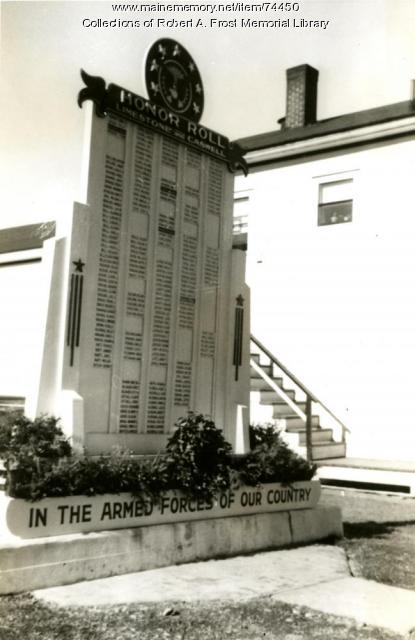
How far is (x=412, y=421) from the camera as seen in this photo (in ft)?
46.3

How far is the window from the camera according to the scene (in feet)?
52.4

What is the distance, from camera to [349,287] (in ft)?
50.8

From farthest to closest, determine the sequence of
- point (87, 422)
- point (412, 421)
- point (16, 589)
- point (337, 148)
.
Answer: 1. point (337, 148)
2. point (412, 421)
3. point (87, 422)
4. point (16, 589)

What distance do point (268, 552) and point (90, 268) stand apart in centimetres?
324

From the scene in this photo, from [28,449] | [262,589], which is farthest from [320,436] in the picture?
[28,449]

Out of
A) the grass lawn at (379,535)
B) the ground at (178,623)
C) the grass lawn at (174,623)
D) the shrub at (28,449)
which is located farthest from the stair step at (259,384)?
the grass lawn at (174,623)

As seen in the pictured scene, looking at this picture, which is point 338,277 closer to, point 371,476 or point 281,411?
point 281,411

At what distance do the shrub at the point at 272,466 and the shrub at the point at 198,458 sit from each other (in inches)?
13.9

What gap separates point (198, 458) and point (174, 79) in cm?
406

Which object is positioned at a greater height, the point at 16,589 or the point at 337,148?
the point at 337,148

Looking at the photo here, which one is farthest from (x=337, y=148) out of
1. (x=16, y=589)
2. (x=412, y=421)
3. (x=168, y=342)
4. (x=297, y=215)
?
(x=16, y=589)

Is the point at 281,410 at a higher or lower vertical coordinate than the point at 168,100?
lower

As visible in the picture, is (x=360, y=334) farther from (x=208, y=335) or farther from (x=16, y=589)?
(x=16, y=589)

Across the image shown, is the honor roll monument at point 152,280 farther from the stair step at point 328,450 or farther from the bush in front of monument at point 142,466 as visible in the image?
the stair step at point 328,450
